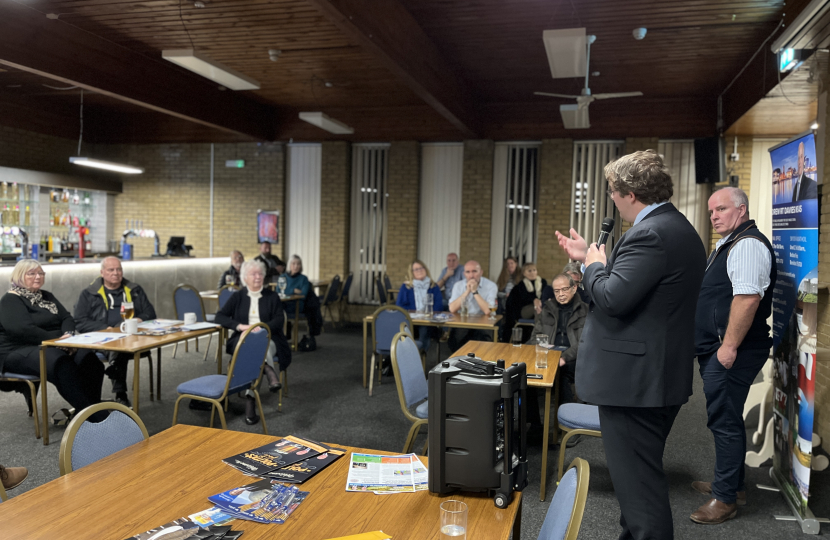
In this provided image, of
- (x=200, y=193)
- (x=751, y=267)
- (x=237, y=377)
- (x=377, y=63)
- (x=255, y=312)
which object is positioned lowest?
(x=237, y=377)

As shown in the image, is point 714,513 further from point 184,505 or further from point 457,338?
point 457,338

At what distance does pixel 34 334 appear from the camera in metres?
4.36

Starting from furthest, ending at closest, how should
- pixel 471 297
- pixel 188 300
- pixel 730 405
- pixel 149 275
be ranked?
pixel 149 275 → pixel 188 300 → pixel 471 297 → pixel 730 405

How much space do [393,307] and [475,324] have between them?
815 millimetres

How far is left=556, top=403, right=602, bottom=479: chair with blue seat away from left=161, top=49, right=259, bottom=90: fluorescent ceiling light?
4479 millimetres

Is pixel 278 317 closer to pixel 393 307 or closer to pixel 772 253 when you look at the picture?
pixel 393 307

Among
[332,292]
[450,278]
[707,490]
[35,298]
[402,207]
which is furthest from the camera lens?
[402,207]

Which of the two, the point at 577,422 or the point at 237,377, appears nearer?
the point at 577,422

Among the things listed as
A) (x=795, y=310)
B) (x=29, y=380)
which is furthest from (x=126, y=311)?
(x=795, y=310)

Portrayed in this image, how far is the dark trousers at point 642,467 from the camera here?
2.10 metres

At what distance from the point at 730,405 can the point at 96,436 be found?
3.09 metres

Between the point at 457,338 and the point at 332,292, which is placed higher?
the point at 332,292

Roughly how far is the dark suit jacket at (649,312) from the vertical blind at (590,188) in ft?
23.6

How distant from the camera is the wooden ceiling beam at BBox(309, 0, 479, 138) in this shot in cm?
446
